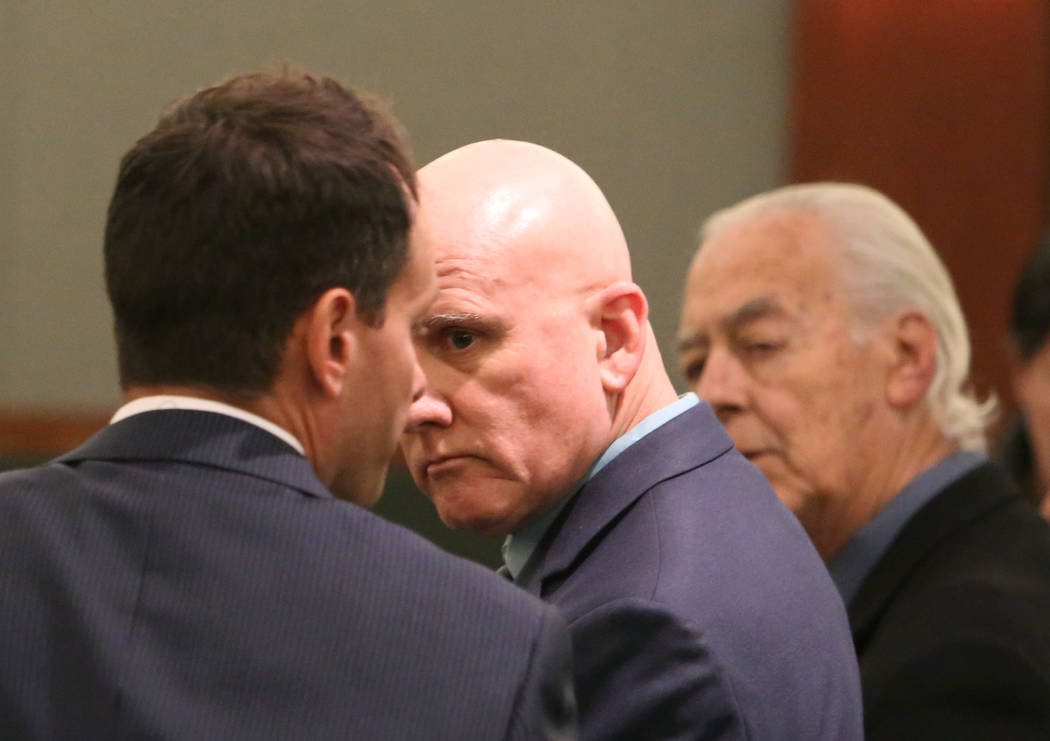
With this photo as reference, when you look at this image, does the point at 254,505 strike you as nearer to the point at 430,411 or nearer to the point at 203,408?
the point at 203,408

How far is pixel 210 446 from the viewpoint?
1.10m

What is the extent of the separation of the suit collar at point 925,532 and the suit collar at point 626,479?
0.63 m

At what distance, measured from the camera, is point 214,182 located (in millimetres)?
1107

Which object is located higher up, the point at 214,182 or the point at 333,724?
the point at 214,182

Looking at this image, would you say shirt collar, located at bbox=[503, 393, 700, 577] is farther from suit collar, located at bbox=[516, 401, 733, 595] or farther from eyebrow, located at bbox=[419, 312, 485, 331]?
eyebrow, located at bbox=[419, 312, 485, 331]

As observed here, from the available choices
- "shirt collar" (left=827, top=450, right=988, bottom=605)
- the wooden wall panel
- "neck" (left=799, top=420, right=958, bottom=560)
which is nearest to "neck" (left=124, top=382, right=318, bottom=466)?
"shirt collar" (left=827, top=450, right=988, bottom=605)

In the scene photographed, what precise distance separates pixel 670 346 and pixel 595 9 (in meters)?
1.11

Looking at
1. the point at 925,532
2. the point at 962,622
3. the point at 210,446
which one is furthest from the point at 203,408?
the point at 925,532

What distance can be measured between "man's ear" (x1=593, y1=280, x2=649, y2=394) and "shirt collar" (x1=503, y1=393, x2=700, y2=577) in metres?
0.05

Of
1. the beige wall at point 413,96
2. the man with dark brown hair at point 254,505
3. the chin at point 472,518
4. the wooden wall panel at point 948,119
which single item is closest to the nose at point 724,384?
the chin at point 472,518

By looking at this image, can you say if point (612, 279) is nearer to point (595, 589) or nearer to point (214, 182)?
point (595, 589)

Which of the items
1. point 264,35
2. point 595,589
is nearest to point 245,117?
point 595,589

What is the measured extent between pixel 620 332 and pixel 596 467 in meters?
0.16

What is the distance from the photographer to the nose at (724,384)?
8.29 ft
